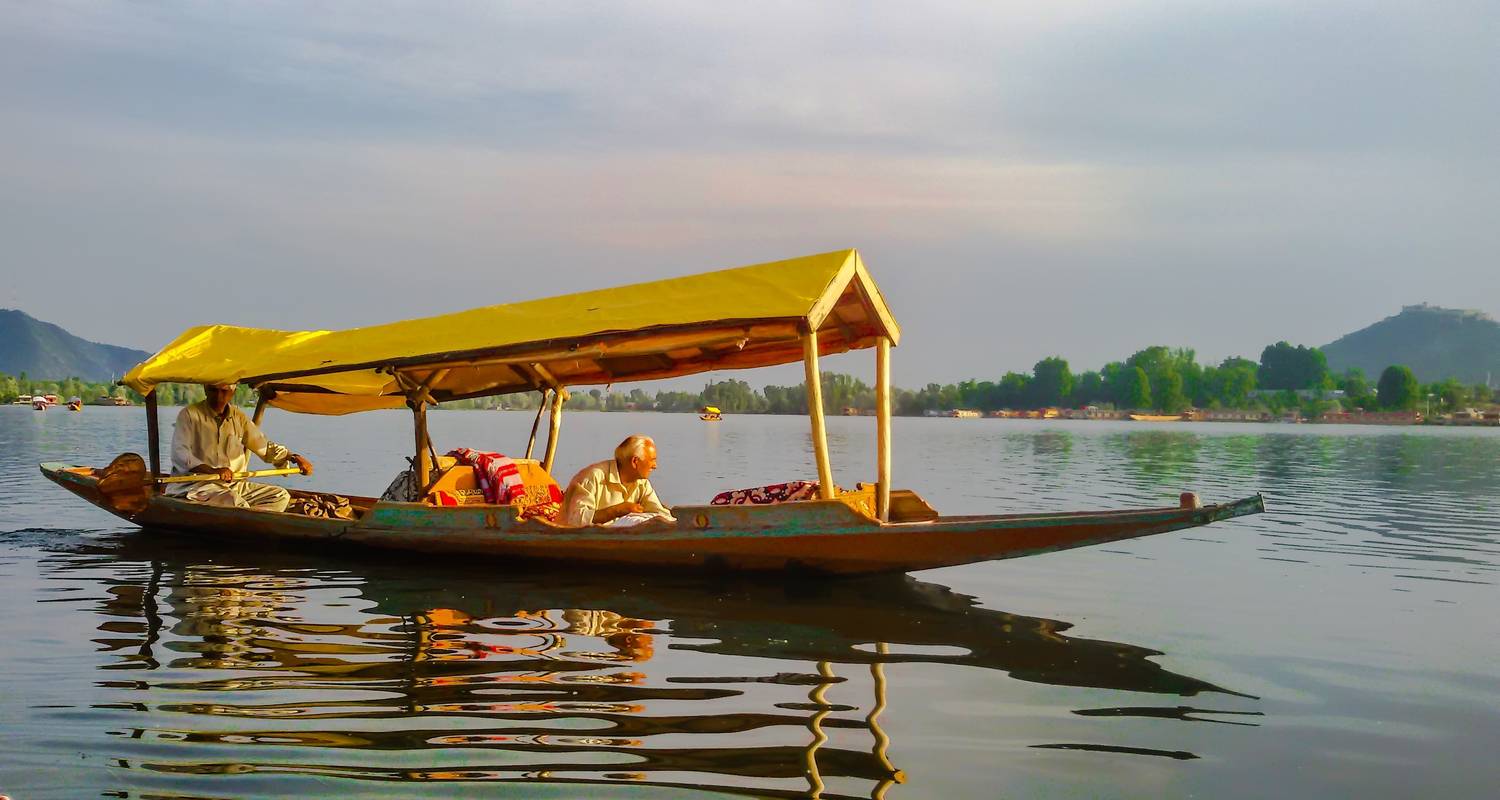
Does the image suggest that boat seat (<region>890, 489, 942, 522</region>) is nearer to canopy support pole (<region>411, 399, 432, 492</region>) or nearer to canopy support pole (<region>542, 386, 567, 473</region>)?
canopy support pole (<region>542, 386, 567, 473</region>)

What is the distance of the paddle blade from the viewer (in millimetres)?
13555

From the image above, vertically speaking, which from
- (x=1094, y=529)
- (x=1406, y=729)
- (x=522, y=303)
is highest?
(x=522, y=303)

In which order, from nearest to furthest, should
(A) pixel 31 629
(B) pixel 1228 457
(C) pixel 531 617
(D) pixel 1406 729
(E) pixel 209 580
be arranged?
1. (D) pixel 1406 729
2. (A) pixel 31 629
3. (C) pixel 531 617
4. (E) pixel 209 580
5. (B) pixel 1228 457

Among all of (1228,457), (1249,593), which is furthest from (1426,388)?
(1249,593)

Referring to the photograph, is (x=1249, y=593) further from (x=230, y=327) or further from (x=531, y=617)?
(x=230, y=327)

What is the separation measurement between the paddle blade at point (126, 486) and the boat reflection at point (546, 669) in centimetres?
206

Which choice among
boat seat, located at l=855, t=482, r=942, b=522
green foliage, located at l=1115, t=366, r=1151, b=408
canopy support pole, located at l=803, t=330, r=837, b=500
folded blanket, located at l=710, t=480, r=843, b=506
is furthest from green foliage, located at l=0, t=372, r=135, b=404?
canopy support pole, located at l=803, t=330, r=837, b=500

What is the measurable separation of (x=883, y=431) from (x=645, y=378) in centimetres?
422

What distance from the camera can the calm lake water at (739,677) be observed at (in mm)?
5340

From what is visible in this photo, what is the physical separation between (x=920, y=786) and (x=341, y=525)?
8544 millimetres

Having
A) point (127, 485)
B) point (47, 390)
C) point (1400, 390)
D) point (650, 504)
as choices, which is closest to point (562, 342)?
point (650, 504)

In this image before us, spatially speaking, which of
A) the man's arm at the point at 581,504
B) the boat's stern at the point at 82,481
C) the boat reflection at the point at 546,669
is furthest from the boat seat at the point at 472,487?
the boat's stern at the point at 82,481

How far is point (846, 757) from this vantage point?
5578mm

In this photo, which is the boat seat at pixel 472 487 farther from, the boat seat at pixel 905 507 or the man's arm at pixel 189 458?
the boat seat at pixel 905 507
